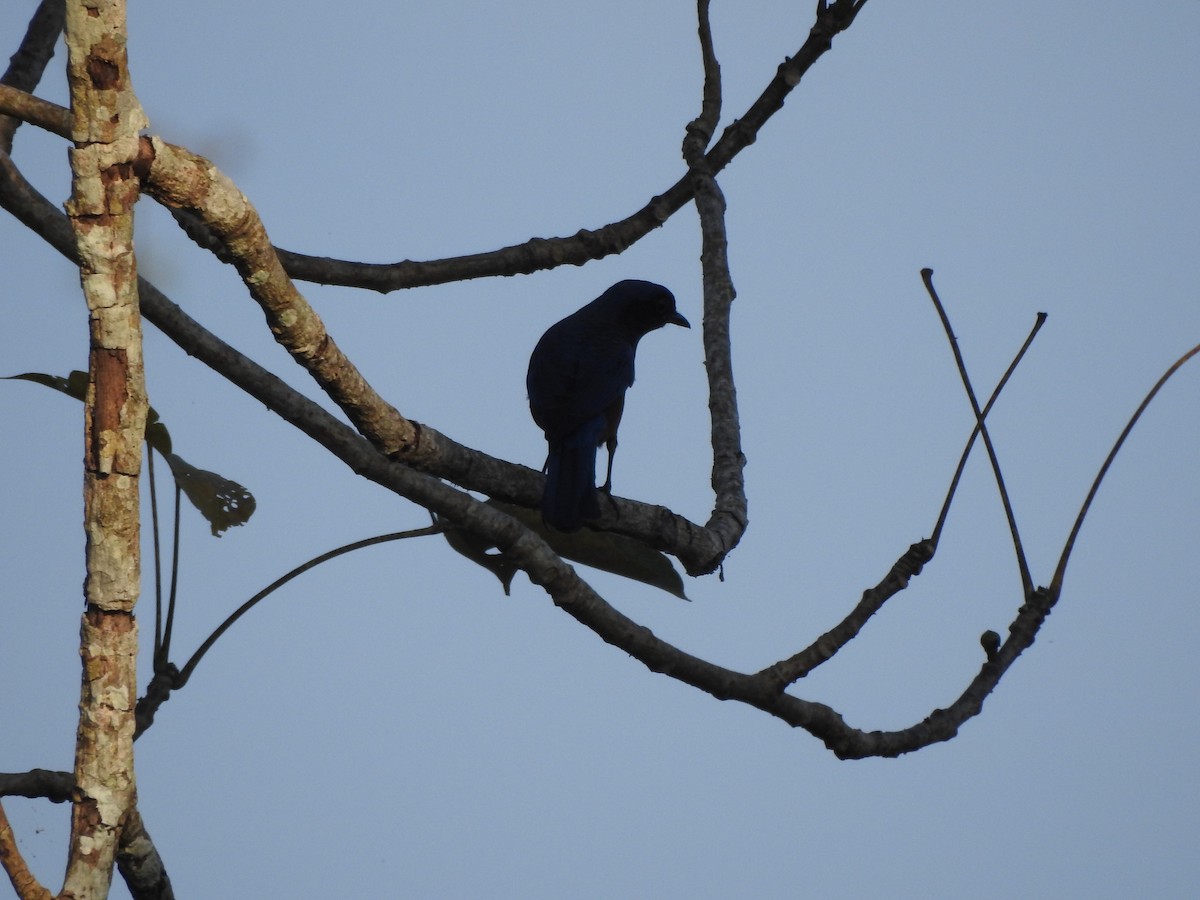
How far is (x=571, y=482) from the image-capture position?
4492 mm

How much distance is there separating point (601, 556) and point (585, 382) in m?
1.21

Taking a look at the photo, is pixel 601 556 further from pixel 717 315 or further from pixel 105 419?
pixel 105 419

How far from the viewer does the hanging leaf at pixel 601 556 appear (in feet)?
13.8

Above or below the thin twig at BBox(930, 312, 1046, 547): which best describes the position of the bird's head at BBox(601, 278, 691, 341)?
above

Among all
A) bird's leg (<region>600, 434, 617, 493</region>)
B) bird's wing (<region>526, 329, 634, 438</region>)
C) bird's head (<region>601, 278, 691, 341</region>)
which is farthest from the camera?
bird's head (<region>601, 278, 691, 341</region>)

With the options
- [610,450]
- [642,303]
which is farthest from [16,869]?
[642,303]

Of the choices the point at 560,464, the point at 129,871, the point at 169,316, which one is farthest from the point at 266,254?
the point at 560,464

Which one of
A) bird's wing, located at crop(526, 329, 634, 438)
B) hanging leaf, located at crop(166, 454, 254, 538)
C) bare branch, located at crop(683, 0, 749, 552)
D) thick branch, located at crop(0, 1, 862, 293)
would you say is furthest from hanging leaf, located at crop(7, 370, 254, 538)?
bare branch, located at crop(683, 0, 749, 552)

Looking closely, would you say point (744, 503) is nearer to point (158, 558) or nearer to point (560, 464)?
point (560, 464)

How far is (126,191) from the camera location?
2162mm

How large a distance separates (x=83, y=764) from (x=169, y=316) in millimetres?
1545

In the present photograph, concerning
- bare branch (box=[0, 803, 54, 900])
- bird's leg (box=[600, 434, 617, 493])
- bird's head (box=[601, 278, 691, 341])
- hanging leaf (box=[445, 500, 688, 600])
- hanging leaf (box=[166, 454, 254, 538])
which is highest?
bird's head (box=[601, 278, 691, 341])

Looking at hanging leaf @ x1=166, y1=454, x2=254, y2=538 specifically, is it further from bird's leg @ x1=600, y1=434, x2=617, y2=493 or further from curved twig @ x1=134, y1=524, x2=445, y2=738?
bird's leg @ x1=600, y1=434, x2=617, y2=493

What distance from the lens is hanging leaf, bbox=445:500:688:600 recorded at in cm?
419
